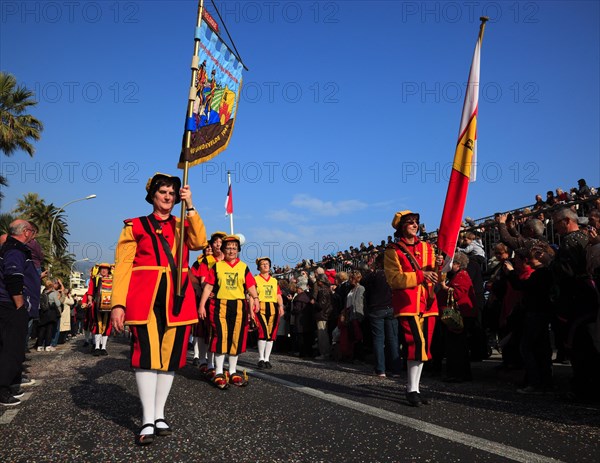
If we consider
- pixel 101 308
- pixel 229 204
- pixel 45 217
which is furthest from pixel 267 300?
pixel 45 217

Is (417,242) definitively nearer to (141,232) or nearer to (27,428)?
(141,232)

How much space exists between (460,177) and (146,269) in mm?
3521

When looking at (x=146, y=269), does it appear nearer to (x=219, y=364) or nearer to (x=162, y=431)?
(x=162, y=431)

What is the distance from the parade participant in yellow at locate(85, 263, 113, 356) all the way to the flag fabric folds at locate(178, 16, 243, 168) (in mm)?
8683

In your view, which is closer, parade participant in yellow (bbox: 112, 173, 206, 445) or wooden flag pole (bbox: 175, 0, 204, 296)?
parade participant in yellow (bbox: 112, 173, 206, 445)

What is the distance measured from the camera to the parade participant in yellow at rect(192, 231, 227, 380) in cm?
833

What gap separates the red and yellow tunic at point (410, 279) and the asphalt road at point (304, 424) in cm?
104

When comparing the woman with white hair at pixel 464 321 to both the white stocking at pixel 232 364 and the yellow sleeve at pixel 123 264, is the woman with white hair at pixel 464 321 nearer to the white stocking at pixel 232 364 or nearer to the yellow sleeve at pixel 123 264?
the white stocking at pixel 232 364

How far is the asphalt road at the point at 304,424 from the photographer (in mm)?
3816

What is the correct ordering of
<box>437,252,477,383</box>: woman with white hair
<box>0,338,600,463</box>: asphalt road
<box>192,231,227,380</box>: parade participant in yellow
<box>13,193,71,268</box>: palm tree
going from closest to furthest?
<box>0,338,600,463</box>: asphalt road < <box>437,252,477,383</box>: woman with white hair < <box>192,231,227,380</box>: parade participant in yellow < <box>13,193,71,268</box>: palm tree

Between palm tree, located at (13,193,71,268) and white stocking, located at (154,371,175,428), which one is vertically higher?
palm tree, located at (13,193,71,268)

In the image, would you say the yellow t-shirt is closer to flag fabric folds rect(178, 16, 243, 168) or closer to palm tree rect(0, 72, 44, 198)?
flag fabric folds rect(178, 16, 243, 168)

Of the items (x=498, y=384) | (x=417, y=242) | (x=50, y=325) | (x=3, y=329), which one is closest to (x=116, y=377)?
(x=3, y=329)

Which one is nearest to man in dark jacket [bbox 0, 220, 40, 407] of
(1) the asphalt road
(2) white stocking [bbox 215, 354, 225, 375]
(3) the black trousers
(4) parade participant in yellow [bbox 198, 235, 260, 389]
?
(3) the black trousers
